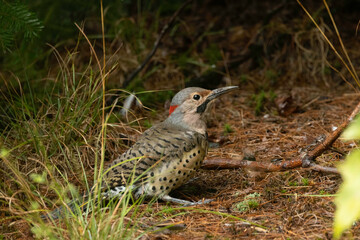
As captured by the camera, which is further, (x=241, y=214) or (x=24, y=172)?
(x=24, y=172)

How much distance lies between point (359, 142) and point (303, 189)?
3.44 feet

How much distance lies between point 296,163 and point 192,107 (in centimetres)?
115

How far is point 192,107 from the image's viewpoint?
166 inches

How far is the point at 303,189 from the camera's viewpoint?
11.6 feet

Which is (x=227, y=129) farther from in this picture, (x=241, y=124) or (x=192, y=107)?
(x=192, y=107)

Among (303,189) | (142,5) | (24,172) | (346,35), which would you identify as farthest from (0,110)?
(346,35)

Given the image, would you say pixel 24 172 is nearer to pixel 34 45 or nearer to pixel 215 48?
pixel 34 45

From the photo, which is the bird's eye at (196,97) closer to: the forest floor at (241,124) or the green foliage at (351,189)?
the forest floor at (241,124)

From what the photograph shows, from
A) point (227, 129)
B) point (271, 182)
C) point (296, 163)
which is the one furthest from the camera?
point (227, 129)

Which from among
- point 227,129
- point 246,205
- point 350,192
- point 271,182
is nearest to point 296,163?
point 271,182

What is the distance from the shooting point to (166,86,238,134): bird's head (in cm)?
418

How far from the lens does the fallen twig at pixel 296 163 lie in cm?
333

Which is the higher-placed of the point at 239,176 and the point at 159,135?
the point at 159,135

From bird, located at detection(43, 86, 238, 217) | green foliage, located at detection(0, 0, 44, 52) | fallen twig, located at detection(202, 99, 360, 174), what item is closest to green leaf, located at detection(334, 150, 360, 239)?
fallen twig, located at detection(202, 99, 360, 174)
